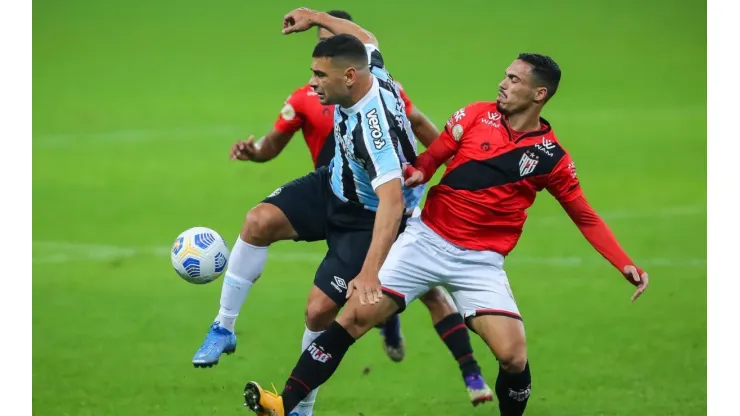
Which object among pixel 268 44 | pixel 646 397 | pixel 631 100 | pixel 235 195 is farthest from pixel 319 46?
pixel 268 44

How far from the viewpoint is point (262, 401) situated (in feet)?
23.0

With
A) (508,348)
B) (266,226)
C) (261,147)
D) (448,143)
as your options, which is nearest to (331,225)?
(266,226)

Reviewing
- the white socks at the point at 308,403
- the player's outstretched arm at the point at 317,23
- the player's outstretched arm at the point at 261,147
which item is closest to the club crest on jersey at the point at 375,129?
the player's outstretched arm at the point at 317,23

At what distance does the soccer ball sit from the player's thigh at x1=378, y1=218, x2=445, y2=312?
118cm

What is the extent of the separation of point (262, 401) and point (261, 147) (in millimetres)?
2179

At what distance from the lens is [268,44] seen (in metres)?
20.9

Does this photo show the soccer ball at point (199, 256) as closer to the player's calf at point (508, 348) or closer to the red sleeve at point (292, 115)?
the red sleeve at point (292, 115)

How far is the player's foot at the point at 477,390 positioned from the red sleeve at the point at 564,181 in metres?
1.54

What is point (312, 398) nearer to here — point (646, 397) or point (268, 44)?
point (646, 397)

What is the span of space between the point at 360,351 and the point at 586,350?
1.73m

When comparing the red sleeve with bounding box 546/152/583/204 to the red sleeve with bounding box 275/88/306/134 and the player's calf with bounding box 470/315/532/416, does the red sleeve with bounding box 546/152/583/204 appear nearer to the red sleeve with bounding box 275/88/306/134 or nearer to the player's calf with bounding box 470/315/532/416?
the player's calf with bounding box 470/315/532/416

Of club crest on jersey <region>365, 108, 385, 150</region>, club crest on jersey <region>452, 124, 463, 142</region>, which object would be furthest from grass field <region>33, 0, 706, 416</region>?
club crest on jersey <region>365, 108, 385, 150</region>

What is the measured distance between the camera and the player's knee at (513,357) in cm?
700

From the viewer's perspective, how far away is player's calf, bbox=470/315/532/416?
276 inches
